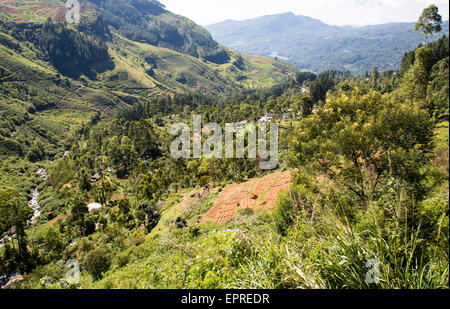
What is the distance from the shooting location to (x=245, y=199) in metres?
26.9

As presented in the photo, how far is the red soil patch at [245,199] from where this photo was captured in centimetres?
2305

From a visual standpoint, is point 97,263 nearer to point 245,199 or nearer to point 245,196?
point 245,199

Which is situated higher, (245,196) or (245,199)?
(245,199)

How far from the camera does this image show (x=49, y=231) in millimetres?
36969

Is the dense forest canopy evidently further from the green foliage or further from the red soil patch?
the red soil patch

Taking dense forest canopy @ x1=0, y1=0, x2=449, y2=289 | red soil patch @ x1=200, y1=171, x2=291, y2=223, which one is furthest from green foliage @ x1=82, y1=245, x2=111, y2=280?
red soil patch @ x1=200, y1=171, x2=291, y2=223

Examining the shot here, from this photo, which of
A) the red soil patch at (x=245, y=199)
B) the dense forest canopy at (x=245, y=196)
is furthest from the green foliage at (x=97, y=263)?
the red soil patch at (x=245, y=199)

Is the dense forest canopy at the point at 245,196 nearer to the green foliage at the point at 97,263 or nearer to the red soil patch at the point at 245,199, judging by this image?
the green foliage at the point at 97,263

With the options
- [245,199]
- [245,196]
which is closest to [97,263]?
[245,199]

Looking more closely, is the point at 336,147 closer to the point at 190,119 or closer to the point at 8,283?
the point at 8,283

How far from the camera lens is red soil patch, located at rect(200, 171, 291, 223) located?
2305 centimetres
